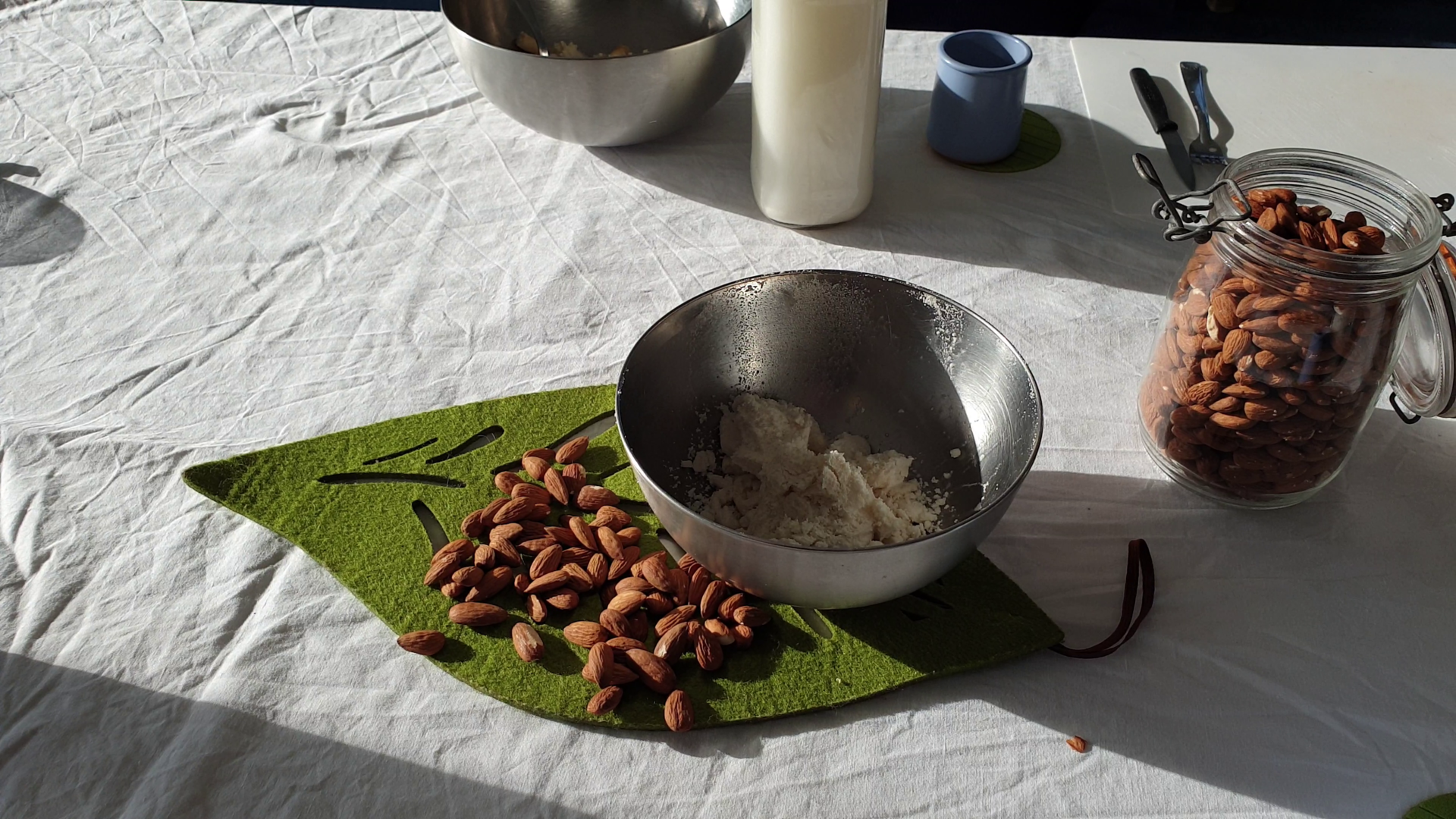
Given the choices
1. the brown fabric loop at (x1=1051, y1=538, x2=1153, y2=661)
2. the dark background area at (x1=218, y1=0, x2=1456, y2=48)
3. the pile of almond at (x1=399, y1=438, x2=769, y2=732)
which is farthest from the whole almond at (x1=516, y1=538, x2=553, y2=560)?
the dark background area at (x1=218, y1=0, x2=1456, y2=48)

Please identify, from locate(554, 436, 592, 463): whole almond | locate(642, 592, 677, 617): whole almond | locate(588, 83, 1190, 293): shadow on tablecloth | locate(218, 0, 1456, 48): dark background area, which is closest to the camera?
locate(642, 592, 677, 617): whole almond

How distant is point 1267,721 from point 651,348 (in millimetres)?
455

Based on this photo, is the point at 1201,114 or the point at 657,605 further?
the point at 1201,114

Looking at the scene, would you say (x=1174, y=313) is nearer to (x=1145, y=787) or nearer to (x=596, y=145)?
(x=1145, y=787)

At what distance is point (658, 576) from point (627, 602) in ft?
0.09

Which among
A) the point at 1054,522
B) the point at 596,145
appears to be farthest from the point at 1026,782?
the point at 596,145

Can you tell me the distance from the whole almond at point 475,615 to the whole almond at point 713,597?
0.13 m

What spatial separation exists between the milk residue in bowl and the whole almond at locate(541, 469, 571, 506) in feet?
0.31

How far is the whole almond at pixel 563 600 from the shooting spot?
67 cm

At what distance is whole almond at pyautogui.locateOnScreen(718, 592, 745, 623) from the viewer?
2.17 ft

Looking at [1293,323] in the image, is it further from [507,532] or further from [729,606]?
[507,532]

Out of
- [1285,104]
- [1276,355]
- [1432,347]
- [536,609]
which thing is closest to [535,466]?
[536,609]

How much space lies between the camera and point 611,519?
724 millimetres

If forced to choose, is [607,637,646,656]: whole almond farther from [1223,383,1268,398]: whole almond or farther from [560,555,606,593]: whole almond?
[1223,383,1268,398]: whole almond
